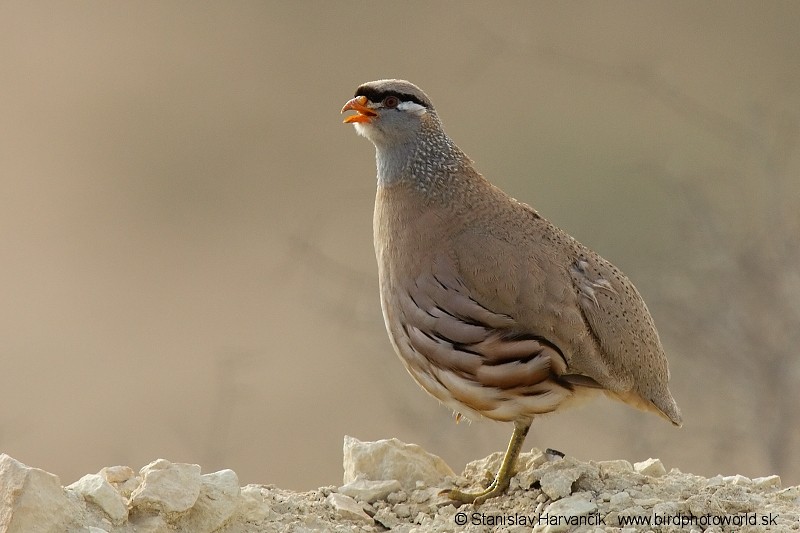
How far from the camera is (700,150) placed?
1747 cm

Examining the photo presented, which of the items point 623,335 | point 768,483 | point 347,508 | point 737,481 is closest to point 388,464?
point 347,508

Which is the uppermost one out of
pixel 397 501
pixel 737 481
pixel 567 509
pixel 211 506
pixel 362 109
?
pixel 362 109

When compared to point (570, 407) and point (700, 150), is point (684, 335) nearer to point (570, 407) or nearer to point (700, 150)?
point (570, 407)

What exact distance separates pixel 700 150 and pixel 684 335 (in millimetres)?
7165

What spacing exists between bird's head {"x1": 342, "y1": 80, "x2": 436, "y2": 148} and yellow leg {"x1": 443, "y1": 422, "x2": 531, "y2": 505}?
208cm

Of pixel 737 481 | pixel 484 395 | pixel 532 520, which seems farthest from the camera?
pixel 737 481

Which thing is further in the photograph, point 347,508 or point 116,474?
point 347,508

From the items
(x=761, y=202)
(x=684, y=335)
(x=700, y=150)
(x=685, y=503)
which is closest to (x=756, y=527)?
(x=685, y=503)

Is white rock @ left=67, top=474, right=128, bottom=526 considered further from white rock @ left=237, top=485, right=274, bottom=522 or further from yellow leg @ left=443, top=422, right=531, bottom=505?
yellow leg @ left=443, top=422, right=531, bottom=505

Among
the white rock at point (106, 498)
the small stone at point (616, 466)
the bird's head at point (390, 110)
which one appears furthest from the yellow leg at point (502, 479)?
the bird's head at point (390, 110)

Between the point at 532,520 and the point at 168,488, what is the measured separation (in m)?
1.92

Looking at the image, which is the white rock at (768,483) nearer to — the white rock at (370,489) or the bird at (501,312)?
the bird at (501,312)

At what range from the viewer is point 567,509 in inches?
240

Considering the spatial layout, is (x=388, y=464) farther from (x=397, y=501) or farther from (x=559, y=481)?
(x=559, y=481)
